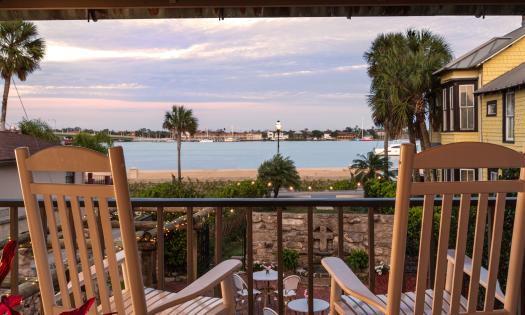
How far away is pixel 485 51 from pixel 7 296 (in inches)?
721

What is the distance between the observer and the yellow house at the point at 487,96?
13.9 meters

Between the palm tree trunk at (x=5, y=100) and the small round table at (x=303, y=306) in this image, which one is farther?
the palm tree trunk at (x=5, y=100)

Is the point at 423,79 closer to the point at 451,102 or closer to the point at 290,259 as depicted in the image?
the point at 451,102

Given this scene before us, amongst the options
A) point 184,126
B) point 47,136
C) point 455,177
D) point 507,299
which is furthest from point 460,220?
point 184,126

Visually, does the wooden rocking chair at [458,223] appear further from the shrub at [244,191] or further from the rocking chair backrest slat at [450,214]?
the shrub at [244,191]

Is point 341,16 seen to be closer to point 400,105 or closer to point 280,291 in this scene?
point 280,291

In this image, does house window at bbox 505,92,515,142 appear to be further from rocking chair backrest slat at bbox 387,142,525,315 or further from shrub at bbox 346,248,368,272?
rocking chair backrest slat at bbox 387,142,525,315

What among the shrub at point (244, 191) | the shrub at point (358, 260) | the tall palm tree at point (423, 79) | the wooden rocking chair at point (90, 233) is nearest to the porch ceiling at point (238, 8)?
the wooden rocking chair at point (90, 233)

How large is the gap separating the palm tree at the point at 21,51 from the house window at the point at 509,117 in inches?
850

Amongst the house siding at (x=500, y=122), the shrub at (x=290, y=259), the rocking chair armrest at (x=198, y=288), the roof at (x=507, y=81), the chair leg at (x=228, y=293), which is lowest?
the shrub at (x=290, y=259)

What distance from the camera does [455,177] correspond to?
51.5ft

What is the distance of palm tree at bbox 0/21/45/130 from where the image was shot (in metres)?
25.8

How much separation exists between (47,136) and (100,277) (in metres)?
28.2

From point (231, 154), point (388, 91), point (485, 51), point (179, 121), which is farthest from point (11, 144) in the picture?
point (231, 154)
